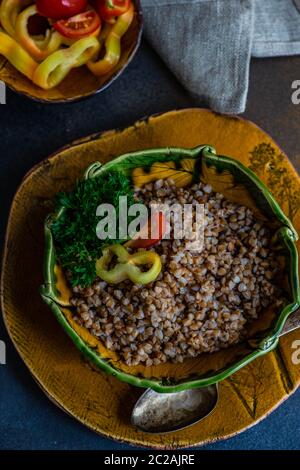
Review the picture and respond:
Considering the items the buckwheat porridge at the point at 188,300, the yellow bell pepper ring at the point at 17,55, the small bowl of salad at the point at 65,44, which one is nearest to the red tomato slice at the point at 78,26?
the small bowl of salad at the point at 65,44

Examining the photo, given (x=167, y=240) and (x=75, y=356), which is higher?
(x=167, y=240)

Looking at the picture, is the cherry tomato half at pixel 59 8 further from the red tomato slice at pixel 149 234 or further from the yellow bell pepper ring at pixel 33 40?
the red tomato slice at pixel 149 234

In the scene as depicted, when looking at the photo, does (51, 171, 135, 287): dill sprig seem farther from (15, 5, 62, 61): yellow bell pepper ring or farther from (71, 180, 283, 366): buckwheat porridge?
(15, 5, 62, 61): yellow bell pepper ring

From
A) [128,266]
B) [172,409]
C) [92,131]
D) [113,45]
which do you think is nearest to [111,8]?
[113,45]

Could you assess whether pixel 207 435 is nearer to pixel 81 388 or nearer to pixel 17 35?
pixel 81 388

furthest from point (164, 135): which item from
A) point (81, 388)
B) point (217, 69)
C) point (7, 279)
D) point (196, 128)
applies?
point (81, 388)

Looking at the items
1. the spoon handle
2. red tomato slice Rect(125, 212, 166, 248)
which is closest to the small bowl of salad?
red tomato slice Rect(125, 212, 166, 248)

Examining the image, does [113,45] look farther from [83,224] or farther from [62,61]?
[83,224]
